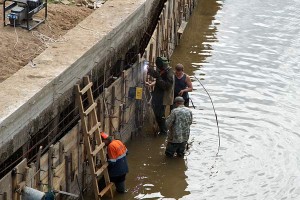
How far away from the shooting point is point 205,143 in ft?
54.5

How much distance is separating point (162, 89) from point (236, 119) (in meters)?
2.21

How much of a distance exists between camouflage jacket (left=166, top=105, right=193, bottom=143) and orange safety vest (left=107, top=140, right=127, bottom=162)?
2050 millimetres

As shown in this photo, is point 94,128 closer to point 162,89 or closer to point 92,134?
point 92,134

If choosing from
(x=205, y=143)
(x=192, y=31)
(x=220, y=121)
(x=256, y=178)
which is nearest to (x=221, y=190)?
(x=256, y=178)

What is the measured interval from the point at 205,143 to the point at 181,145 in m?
1.01

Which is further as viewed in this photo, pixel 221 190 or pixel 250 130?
pixel 250 130

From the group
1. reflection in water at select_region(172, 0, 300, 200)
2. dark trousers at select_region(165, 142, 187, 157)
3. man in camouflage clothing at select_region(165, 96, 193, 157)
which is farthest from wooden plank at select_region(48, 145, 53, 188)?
dark trousers at select_region(165, 142, 187, 157)

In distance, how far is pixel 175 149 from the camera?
623 inches

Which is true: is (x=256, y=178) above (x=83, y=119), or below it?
below

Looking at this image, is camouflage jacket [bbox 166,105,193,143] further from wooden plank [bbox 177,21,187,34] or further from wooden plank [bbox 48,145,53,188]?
wooden plank [bbox 177,21,187,34]

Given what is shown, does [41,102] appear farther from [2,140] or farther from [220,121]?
[220,121]

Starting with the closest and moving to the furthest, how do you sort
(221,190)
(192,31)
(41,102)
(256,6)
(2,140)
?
(2,140) → (41,102) → (221,190) → (192,31) → (256,6)

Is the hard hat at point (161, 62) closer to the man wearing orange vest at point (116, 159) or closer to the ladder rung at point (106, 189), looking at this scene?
the man wearing orange vest at point (116, 159)

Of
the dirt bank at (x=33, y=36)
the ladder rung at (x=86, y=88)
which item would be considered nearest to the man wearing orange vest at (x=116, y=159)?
the ladder rung at (x=86, y=88)
